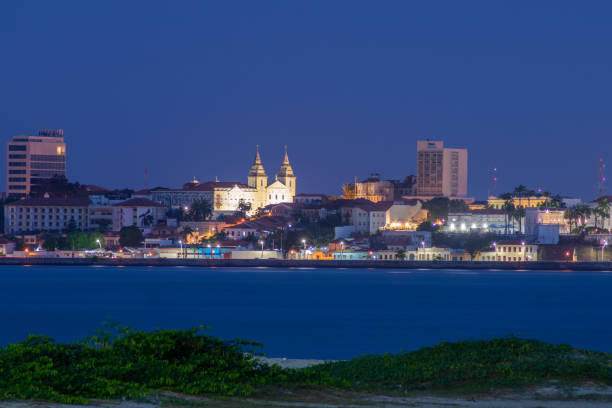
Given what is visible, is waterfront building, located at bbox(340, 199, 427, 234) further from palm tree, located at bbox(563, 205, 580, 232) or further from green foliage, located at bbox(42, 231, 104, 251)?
green foliage, located at bbox(42, 231, 104, 251)

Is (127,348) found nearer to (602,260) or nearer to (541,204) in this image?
(602,260)

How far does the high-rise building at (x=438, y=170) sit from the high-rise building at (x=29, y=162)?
193 ft

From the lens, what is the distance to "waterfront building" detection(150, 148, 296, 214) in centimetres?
13562

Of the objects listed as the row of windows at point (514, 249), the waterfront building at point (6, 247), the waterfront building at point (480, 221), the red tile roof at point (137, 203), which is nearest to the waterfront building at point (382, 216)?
the waterfront building at point (480, 221)

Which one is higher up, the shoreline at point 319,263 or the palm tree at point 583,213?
the palm tree at point 583,213

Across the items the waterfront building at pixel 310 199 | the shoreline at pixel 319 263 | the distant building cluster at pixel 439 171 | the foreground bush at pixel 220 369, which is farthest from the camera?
the distant building cluster at pixel 439 171

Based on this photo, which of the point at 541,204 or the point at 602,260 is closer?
the point at 602,260

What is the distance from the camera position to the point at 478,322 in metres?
47.6

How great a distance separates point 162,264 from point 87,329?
51.6 m

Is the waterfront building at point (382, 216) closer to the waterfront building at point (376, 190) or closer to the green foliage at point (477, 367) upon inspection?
the waterfront building at point (376, 190)

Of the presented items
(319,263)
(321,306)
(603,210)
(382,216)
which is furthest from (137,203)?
(321,306)

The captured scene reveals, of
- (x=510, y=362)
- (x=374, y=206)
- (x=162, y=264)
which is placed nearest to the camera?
(x=510, y=362)

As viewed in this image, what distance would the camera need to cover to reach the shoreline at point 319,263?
298ft

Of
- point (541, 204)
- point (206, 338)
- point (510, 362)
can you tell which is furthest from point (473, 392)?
point (541, 204)
